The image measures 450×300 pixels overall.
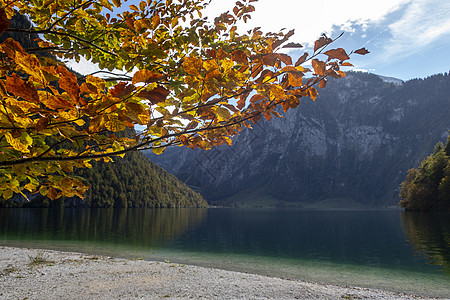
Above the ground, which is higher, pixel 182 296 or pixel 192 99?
pixel 192 99

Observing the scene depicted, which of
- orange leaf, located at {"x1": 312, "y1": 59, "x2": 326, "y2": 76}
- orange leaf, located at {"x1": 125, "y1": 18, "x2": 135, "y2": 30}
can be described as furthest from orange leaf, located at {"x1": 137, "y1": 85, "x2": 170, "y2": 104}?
orange leaf, located at {"x1": 125, "y1": 18, "x2": 135, "y2": 30}

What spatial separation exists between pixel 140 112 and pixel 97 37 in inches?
79.2

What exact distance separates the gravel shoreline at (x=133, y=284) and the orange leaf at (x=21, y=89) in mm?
12219

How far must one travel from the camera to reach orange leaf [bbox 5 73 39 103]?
121cm

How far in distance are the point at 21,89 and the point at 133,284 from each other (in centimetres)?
1448

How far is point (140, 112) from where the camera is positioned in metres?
1.41

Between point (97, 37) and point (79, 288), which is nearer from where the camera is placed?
point (97, 37)

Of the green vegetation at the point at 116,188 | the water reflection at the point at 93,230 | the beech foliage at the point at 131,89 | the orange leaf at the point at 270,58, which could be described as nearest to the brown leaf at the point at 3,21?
the beech foliage at the point at 131,89

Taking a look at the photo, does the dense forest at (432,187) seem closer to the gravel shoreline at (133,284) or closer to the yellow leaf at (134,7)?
the gravel shoreline at (133,284)

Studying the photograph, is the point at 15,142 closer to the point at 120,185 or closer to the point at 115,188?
the point at 120,185

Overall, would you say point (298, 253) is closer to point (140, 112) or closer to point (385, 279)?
point (385, 279)

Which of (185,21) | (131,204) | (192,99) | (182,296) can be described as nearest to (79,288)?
(182,296)

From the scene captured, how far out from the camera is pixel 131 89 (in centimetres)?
132

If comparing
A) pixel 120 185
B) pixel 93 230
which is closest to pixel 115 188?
pixel 120 185
